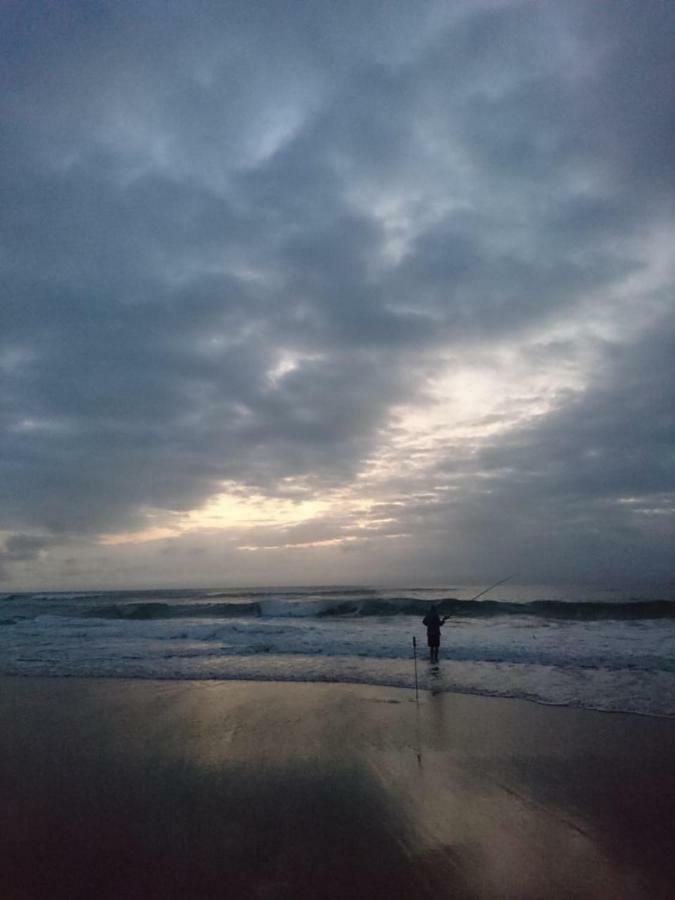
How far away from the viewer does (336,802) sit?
684cm

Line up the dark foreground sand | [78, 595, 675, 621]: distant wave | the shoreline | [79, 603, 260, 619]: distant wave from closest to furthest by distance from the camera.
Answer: the dark foreground sand
the shoreline
[78, 595, 675, 621]: distant wave
[79, 603, 260, 619]: distant wave

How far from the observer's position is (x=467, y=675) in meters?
14.7

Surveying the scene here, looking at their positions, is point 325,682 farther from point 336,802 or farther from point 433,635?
point 336,802

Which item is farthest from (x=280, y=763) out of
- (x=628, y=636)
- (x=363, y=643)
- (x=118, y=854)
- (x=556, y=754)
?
(x=628, y=636)

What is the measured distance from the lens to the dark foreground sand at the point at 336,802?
205 inches

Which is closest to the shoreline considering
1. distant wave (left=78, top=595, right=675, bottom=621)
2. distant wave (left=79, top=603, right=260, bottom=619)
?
distant wave (left=78, top=595, right=675, bottom=621)

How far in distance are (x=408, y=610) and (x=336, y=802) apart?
31.2 meters

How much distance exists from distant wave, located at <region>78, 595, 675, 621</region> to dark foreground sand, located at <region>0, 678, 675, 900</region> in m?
21.6

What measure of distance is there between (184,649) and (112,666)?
3.76 metres

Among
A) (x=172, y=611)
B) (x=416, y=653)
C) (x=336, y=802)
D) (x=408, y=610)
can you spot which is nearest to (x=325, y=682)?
(x=416, y=653)

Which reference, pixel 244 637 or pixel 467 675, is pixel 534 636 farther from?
pixel 244 637

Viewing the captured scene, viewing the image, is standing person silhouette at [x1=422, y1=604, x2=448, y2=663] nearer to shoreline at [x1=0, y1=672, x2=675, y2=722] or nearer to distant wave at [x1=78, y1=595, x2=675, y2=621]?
shoreline at [x1=0, y1=672, x2=675, y2=722]

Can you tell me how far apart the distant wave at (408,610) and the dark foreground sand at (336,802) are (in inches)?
851

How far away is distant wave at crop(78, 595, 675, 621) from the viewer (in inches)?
1253
